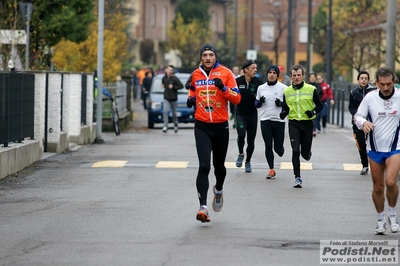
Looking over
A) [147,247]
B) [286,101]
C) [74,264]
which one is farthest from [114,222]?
[286,101]

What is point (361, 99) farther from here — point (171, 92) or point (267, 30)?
point (267, 30)

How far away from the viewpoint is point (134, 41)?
2916 inches

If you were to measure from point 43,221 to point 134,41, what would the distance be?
210 feet

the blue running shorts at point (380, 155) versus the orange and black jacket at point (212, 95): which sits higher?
the orange and black jacket at point (212, 95)

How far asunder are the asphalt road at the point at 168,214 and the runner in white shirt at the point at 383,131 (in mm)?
420

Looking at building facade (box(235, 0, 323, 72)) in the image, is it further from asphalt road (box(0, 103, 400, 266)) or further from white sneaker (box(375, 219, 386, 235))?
white sneaker (box(375, 219, 386, 235))

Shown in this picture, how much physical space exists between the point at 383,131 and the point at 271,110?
5.87 metres

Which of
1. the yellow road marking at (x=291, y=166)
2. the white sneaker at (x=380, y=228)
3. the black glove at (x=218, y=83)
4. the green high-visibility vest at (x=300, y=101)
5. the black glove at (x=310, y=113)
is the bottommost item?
the yellow road marking at (x=291, y=166)

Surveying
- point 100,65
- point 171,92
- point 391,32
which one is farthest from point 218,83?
point 171,92

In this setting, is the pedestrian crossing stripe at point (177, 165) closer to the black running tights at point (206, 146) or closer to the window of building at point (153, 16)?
the black running tights at point (206, 146)

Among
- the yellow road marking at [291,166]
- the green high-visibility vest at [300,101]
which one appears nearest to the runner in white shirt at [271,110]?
the green high-visibility vest at [300,101]

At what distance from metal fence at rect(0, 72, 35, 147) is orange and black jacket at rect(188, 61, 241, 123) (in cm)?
507

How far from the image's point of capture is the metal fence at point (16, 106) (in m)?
15.1

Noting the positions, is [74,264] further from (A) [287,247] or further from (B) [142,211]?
(B) [142,211]
